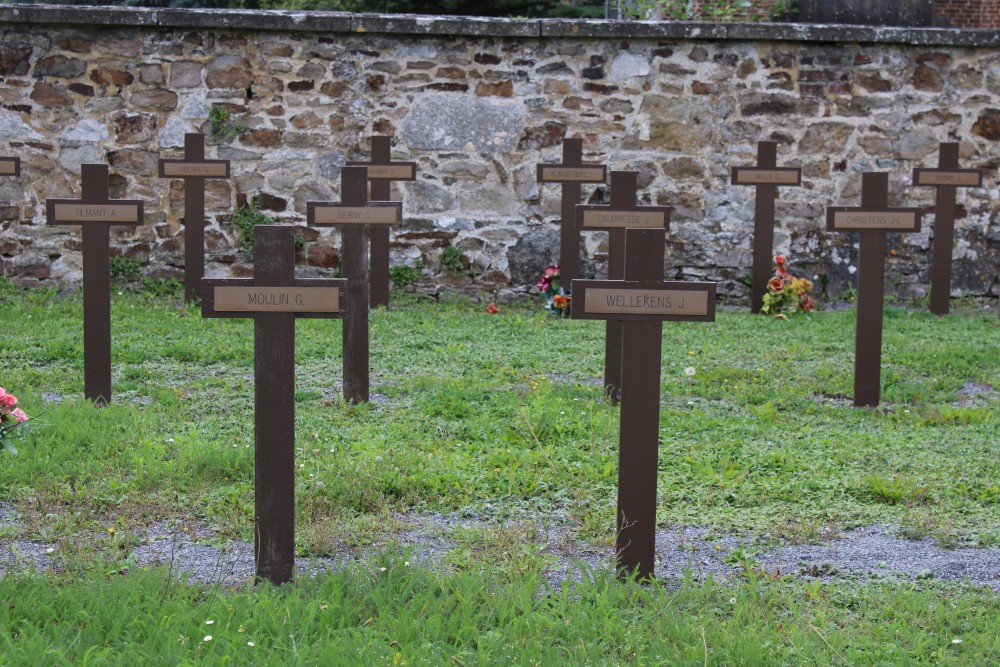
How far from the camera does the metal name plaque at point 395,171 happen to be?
9734mm

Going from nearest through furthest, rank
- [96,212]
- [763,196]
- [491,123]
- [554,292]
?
[96,212], [554,292], [763,196], [491,123]

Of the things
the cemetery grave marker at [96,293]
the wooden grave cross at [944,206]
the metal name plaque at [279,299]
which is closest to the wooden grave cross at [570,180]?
the wooden grave cross at [944,206]

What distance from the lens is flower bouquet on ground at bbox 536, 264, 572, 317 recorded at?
9383mm

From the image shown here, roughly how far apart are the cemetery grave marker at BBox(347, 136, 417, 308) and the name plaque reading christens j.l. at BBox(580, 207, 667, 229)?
325 centimetres

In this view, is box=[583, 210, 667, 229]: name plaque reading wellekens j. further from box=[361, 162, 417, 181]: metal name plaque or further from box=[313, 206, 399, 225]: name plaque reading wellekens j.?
box=[361, 162, 417, 181]: metal name plaque

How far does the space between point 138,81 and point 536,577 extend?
7.39 meters

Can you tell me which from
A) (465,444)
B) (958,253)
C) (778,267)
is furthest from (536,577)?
(958,253)

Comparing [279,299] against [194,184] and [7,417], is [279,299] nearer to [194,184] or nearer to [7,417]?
[7,417]

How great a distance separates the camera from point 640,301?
3.95 meters

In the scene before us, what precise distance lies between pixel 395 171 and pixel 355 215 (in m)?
3.39

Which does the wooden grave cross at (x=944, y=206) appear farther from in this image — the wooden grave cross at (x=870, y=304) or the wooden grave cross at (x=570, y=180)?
the wooden grave cross at (x=870, y=304)

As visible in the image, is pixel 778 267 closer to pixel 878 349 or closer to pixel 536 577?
pixel 878 349

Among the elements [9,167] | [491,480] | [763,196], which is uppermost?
[9,167]

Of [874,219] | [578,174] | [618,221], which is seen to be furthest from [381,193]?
[874,219]
